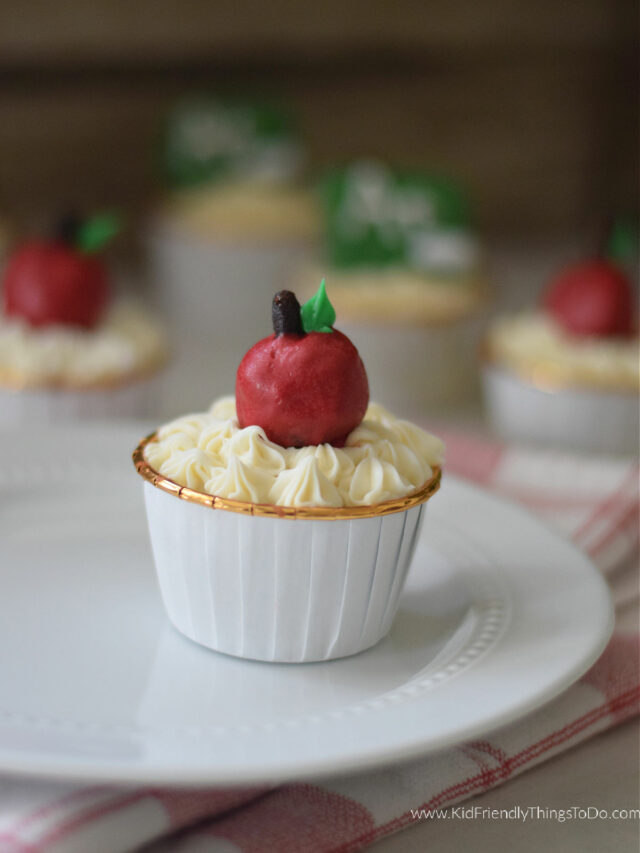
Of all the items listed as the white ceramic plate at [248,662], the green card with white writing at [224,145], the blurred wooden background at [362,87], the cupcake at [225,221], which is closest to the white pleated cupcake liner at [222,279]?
the cupcake at [225,221]

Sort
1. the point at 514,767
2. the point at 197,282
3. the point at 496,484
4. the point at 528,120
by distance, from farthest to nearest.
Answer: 1. the point at 528,120
2. the point at 197,282
3. the point at 496,484
4. the point at 514,767

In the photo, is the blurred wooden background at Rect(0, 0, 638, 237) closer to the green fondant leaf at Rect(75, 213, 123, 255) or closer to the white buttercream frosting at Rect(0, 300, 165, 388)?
the green fondant leaf at Rect(75, 213, 123, 255)

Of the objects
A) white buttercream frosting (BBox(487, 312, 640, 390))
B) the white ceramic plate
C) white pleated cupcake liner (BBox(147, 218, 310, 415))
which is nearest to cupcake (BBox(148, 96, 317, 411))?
white pleated cupcake liner (BBox(147, 218, 310, 415))

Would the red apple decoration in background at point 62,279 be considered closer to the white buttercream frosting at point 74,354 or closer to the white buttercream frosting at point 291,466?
the white buttercream frosting at point 74,354

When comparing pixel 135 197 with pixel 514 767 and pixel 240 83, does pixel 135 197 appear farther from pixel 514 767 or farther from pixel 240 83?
pixel 514 767

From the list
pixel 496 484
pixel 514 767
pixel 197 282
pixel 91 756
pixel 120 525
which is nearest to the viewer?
pixel 91 756

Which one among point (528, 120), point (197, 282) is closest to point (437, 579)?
point (197, 282)

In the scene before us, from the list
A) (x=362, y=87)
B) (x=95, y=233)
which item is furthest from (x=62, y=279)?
(x=362, y=87)
